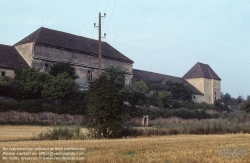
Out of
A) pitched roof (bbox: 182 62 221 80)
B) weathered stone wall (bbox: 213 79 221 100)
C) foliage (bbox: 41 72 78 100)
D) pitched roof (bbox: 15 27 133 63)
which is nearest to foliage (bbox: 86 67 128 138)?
foliage (bbox: 41 72 78 100)

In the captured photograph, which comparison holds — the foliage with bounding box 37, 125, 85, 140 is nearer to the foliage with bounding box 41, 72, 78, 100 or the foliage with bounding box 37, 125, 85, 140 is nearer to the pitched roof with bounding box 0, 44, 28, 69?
the foliage with bounding box 41, 72, 78, 100

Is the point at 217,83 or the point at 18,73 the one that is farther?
the point at 217,83

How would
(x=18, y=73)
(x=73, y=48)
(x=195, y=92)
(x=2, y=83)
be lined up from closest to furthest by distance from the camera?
(x=2, y=83)
(x=18, y=73)
(x=73, y=48)
(x=195, y=92)

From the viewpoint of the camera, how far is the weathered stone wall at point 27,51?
42.4 meters

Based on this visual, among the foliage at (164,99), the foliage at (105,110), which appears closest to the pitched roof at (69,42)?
the foliage at (164,99)

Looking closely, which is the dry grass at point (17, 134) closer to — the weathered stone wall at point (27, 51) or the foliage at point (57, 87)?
the foliage at point (57, 87)

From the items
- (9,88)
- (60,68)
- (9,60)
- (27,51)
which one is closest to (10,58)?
(9,60)

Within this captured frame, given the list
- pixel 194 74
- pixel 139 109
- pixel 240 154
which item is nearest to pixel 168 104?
pixel 139 109

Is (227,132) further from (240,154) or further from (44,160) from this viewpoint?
(44,160)

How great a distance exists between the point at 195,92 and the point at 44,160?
2432 inches

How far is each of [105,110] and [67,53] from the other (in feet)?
101

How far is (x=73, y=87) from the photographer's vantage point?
37.8 metres

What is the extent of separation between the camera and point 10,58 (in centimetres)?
4119

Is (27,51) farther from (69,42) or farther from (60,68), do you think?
(69,42)
